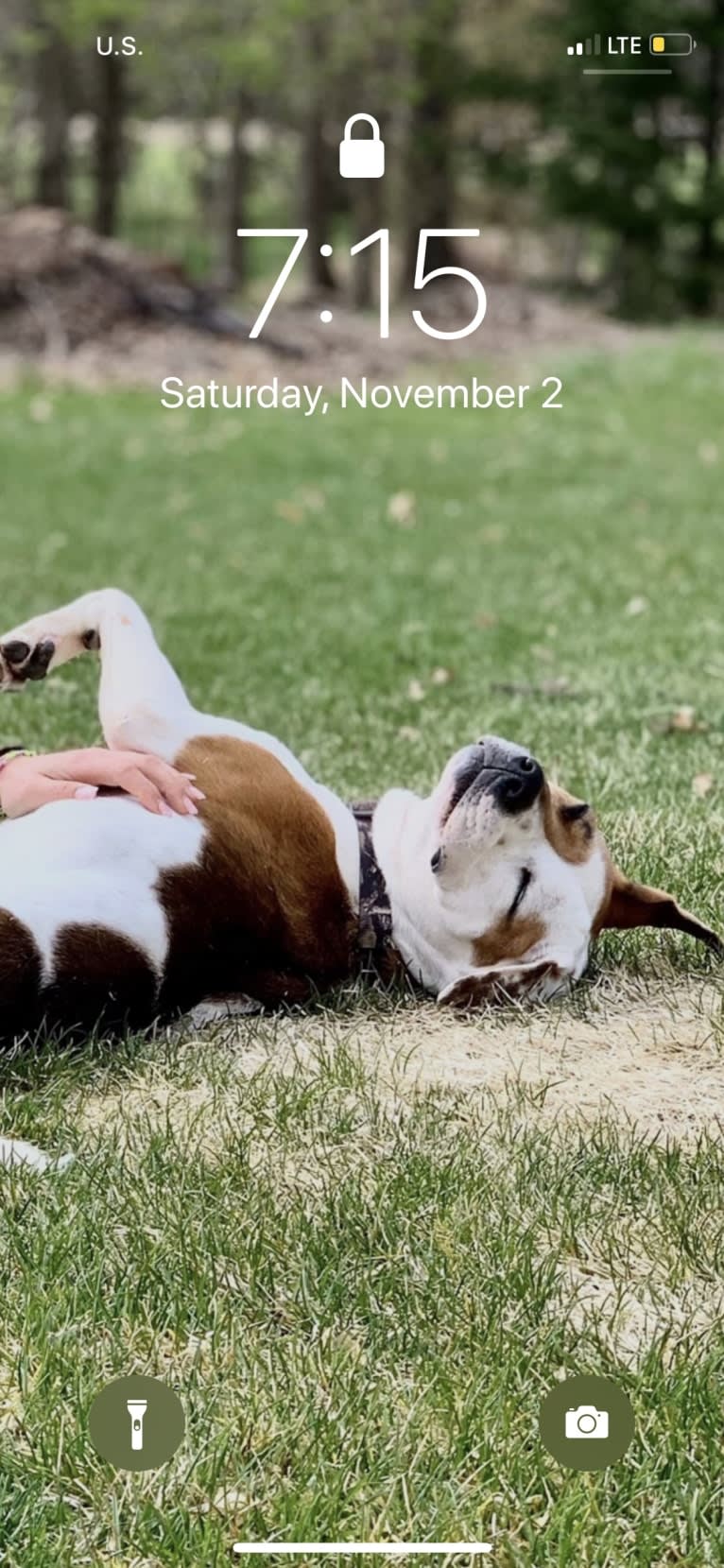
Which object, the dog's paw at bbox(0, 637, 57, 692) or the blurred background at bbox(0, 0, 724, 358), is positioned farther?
the blurred background at bbox(0, 0, 724, 358)

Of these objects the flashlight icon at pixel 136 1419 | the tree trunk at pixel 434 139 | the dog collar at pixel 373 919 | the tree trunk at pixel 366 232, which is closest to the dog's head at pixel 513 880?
the dog collar at pixel 373 919

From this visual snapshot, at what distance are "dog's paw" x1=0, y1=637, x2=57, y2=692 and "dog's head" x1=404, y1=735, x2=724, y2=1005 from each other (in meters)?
0.91

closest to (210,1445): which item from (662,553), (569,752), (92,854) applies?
(92,854)

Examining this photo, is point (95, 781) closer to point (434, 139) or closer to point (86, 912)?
point (86, 912)

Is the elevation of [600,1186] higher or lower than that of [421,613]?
higher

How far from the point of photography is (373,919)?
333 centimetres

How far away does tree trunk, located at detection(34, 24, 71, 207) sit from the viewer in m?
11.2

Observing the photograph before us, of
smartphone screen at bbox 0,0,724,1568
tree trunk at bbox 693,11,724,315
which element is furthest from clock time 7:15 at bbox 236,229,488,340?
tree trunk at bbox 693,11,724,315

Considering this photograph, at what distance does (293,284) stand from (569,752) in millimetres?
1465

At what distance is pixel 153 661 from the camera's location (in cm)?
358

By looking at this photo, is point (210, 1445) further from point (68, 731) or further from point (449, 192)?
point (449, 192)

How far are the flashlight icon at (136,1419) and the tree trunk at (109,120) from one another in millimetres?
3384

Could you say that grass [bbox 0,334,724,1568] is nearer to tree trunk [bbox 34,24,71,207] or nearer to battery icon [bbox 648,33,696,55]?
battery icon [bbox 648,33,696,55]

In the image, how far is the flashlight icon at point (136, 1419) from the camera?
2.24 m
